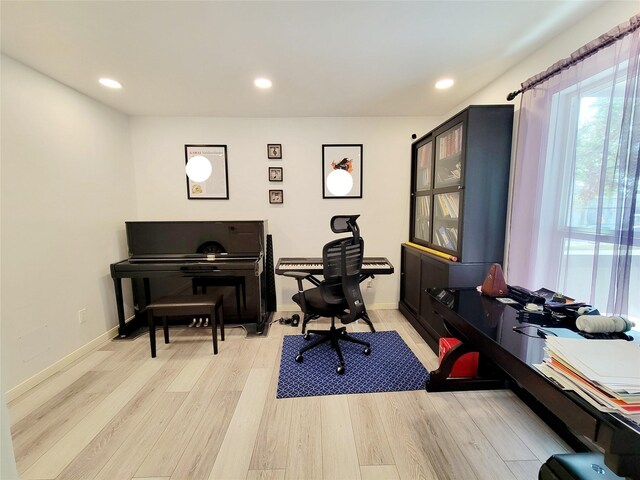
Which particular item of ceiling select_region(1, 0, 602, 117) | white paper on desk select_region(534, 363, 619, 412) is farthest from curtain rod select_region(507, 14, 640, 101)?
white paper on desk select_region(534, 363, 619, 412)

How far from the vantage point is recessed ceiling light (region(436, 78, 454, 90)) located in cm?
222

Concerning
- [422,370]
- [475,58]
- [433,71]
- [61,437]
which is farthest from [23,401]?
[475,58]

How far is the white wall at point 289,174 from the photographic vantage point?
3.05 metres

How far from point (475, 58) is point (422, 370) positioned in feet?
7.95

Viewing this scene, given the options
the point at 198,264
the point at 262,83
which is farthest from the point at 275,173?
the point at 198,264

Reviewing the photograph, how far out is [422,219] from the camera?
9.52ft

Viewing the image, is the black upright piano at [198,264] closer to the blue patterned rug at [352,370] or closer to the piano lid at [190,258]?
the piano lid at [190,258]

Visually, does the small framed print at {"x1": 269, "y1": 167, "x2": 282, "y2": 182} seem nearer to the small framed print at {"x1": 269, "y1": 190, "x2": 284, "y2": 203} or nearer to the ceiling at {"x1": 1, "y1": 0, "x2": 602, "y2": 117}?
the small framed print at {"x1": 269, "y1": 190, "x2": 284, "y2": 203}

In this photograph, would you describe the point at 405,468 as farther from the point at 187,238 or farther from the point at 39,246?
the point at 39,246

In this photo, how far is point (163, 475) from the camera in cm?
127

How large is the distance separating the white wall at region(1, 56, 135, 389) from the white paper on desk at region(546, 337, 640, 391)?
10.2 ft

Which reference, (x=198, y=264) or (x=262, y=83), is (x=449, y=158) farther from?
(x=198, y=264)

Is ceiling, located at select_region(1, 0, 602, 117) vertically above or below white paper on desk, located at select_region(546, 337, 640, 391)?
above

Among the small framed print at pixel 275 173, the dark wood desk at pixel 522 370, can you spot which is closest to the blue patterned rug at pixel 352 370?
the dark wood desk at pixel 522 370
